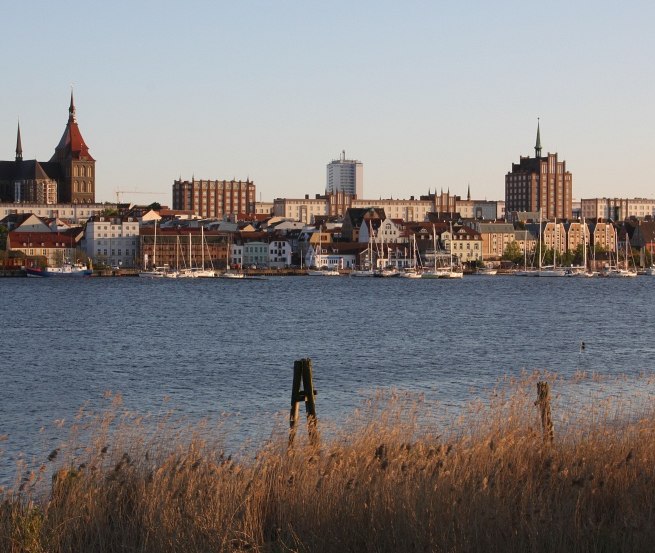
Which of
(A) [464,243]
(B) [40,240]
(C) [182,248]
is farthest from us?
(A) [464,243]

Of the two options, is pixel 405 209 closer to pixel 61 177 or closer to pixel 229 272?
pixel 61 177

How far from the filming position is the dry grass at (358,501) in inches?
278

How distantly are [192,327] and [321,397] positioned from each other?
25.0m

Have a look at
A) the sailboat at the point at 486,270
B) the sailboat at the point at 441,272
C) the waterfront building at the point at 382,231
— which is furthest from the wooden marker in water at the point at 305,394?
the waterfront building at the point at 382,231

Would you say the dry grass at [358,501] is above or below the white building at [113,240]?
below

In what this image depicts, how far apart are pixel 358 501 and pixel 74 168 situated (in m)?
159

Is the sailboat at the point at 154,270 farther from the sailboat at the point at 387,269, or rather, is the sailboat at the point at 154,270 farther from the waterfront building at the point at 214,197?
the waterfront building at the point at 214,197

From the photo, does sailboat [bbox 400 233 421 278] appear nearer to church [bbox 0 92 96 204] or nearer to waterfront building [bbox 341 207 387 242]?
waterfront building [bbox 341 207 387 242]

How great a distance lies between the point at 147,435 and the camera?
45.6ft

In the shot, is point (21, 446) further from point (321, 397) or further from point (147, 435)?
point (321, 397)

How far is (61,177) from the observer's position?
6462 inches

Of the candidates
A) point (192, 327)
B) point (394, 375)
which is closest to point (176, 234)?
point (192, 327)

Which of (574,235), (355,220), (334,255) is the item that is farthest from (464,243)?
(574,235)

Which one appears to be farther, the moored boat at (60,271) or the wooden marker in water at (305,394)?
the moored boat at (60,271)
